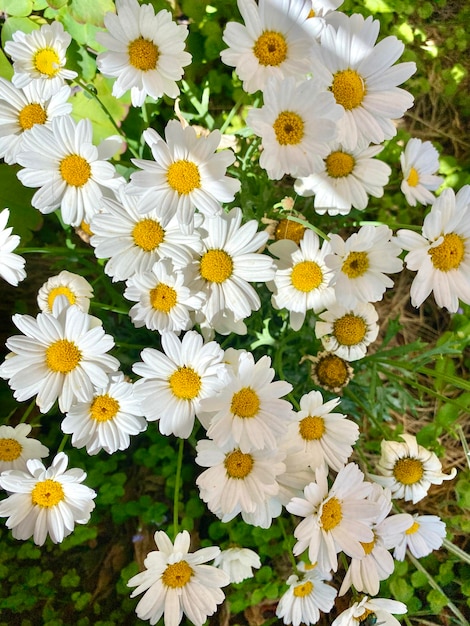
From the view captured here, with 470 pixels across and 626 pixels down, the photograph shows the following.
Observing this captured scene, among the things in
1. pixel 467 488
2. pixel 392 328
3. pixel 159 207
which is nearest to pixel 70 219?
pixel 159 207

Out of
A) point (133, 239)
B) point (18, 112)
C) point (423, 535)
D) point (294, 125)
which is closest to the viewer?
point (294, 125)

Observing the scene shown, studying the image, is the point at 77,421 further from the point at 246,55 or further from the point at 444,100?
the point at 444,100

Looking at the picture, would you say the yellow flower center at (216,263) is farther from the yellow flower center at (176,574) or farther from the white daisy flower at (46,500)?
the yellow flower center at (176,574)

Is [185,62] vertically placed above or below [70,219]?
above

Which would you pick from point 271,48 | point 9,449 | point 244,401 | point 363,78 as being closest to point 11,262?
point 9,449

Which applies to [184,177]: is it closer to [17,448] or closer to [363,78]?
[363,78]

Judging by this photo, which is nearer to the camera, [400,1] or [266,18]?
[266,18]
